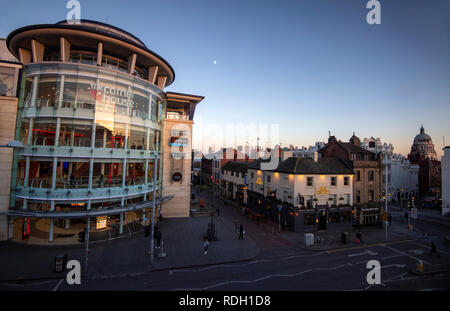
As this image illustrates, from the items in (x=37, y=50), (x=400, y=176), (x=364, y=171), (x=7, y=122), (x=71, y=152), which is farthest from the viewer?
(x=400, y=176)

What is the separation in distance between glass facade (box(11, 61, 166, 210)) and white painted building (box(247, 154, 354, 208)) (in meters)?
20.5

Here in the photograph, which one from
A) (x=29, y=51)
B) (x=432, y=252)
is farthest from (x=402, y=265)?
(x=29, y=51)

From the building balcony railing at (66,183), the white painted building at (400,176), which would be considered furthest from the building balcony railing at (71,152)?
the white painted building at (400,176)

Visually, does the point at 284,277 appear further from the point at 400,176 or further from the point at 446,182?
the point at 400,176

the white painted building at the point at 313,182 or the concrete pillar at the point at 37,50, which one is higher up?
the concrete pillar at the point at 37,50

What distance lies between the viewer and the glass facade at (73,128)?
21.9 meters

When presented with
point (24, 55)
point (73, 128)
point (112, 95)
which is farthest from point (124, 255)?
point (24, 55)

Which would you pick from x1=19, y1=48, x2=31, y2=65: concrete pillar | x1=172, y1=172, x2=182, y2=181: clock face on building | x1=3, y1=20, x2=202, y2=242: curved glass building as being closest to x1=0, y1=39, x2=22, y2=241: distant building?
x1=3, y1=20, x2=202, y2=242: curved glass building

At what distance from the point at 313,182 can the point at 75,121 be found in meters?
30.6

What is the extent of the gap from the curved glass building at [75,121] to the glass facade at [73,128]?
9 centimetres

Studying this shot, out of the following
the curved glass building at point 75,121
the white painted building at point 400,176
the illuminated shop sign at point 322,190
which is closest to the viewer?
the curved glass building at point 75,121

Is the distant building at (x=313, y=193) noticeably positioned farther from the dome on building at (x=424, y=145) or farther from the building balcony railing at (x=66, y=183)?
the dome on building at (x=424, y=145)

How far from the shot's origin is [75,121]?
22953mm

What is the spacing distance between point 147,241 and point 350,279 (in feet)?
62.2
